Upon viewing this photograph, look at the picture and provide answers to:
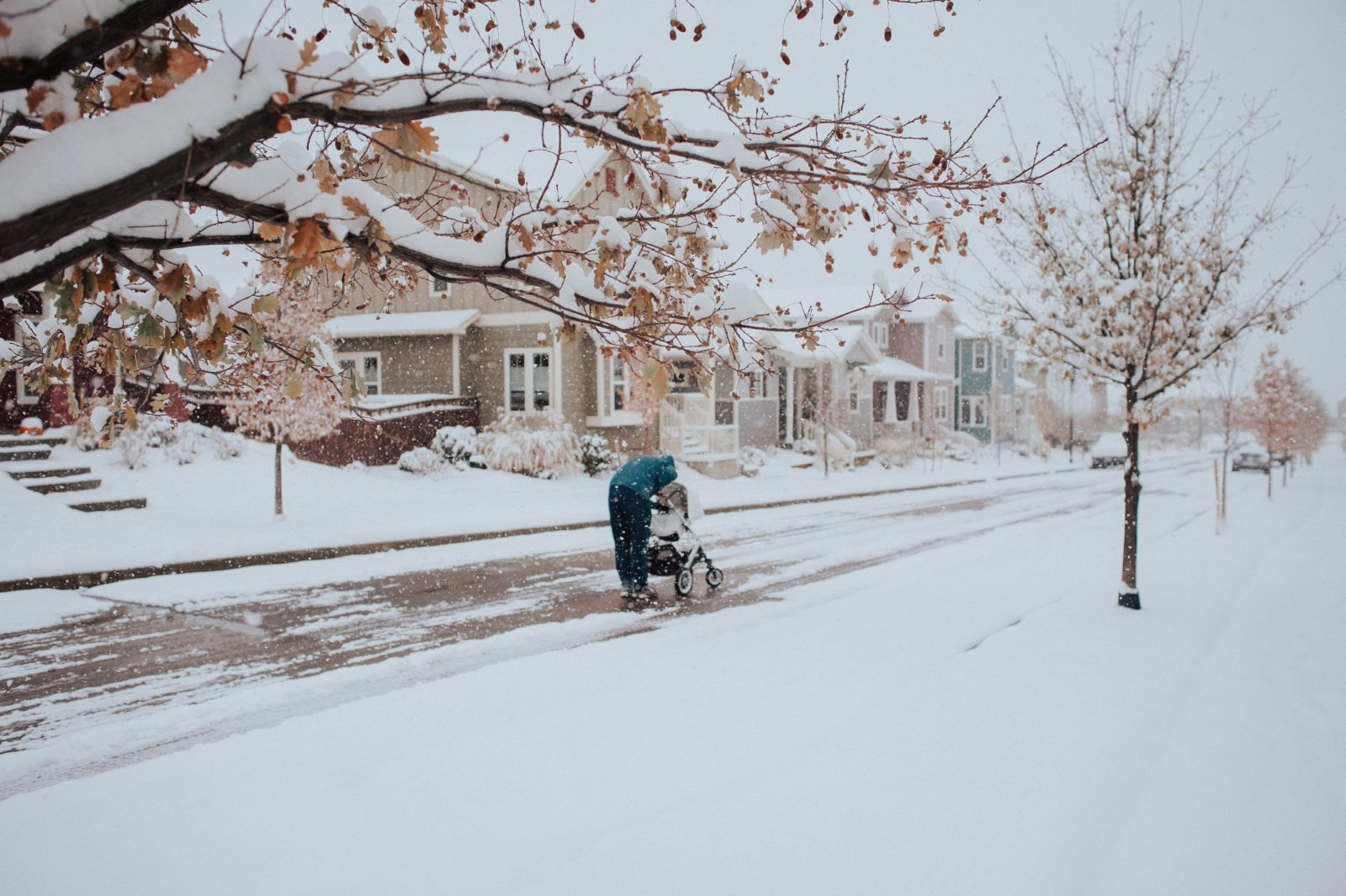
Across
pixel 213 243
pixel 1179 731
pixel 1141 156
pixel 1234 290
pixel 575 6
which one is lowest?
pixel 1179 731

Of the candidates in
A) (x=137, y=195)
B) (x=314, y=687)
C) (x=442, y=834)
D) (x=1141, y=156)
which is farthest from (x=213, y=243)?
(x=1141, y=156)

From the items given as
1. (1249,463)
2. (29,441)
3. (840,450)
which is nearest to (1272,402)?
(1249,463)

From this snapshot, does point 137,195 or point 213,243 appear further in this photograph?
point 213,243

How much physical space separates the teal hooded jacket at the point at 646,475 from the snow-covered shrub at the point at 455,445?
11.9 meters

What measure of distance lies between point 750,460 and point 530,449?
29.1 feet

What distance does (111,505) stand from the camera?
12.5 metres

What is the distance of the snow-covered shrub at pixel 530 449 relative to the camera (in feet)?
63.9

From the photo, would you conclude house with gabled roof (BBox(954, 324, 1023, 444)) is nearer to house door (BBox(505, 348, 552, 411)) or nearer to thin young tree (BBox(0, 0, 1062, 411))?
house door (BBox(505, 348, 552, 411))

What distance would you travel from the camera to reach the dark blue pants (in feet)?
28.0

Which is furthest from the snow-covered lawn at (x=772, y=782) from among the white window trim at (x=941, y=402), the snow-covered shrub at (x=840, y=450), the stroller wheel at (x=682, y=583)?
the white window trim at (x=941, y=402)

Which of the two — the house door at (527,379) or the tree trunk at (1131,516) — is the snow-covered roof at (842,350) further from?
the tree trunk at (1131,516)

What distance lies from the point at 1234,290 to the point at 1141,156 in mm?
1736

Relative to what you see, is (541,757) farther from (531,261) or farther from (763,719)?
(531,261)

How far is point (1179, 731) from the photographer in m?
4.92
